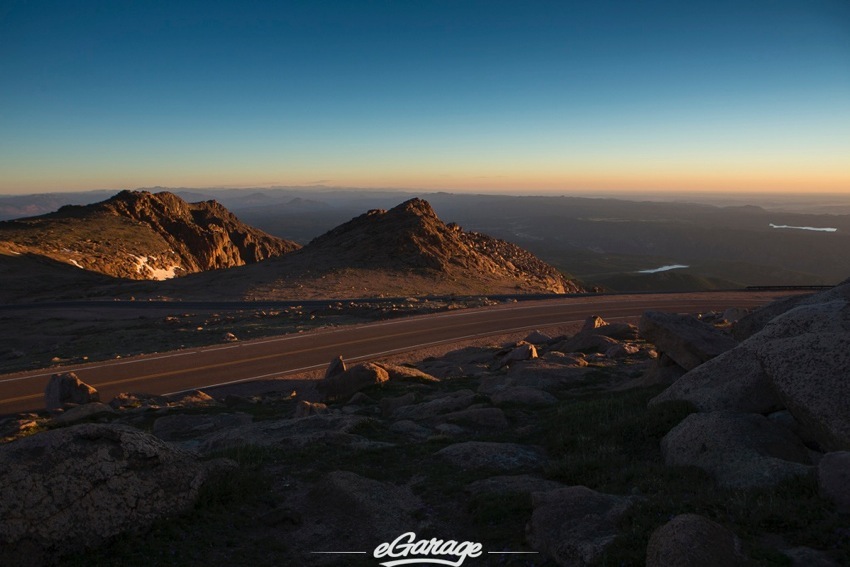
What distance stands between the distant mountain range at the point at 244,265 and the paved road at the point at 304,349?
12947 millimetres

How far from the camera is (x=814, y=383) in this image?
870 cm

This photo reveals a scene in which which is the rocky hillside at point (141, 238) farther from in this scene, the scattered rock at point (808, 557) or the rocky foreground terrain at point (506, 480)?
the scattered rock at point (808, 557)

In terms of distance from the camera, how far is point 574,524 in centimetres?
646

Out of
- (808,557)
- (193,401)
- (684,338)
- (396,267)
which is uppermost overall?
(684,338)

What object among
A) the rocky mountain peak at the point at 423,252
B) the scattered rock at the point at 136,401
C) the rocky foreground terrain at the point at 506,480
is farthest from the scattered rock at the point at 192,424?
the rocky mountain peak at the point at 423,252

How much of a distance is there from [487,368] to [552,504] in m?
15.2

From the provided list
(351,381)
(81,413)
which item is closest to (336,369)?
(351,381)

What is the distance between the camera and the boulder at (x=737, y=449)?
24.5 feet

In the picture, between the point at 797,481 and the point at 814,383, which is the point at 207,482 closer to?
the point at 797,481

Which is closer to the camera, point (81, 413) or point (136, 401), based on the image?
point (81, 413)

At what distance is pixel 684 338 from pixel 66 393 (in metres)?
19.0

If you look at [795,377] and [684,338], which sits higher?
[795,377]

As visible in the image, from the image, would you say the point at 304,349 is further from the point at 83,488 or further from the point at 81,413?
the point at 83,488

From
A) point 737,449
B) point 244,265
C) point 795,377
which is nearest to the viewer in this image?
point 737,449
